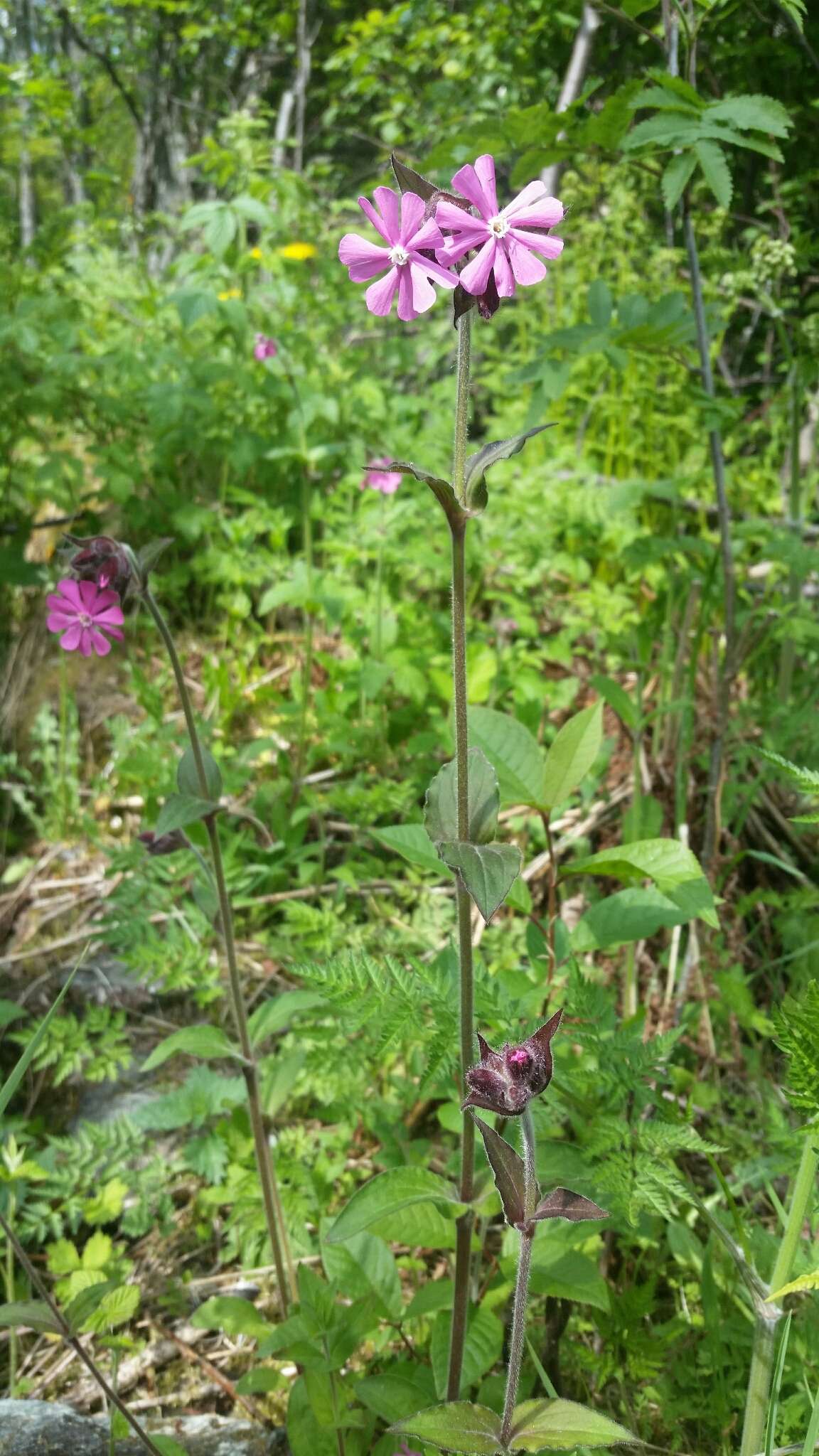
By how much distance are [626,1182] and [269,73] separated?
1341cm

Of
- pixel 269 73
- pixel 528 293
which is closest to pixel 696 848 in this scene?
pixel 528 293

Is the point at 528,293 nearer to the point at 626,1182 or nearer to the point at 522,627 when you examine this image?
the point at 522,627

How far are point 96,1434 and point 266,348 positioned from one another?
2995 mm

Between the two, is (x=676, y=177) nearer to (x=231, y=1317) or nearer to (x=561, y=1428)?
(x=561, y=1428)

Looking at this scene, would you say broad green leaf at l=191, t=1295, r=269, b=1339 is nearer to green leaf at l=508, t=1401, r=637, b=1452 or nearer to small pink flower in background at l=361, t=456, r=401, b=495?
green leaf at l=508, t=1401, r=637, b=1452

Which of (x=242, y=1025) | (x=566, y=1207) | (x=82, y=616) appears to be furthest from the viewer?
(x=82, y=616)

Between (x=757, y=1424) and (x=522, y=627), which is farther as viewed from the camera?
(x=522, y=627)

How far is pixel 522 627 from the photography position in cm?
284

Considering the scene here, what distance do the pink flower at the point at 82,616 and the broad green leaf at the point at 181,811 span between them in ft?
1.28

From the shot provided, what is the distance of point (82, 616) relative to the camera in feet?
5.78

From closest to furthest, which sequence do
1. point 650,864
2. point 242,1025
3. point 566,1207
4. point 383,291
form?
1. point 566,1207
2. point 383,291
3. point 650,864
4. point 242,1025

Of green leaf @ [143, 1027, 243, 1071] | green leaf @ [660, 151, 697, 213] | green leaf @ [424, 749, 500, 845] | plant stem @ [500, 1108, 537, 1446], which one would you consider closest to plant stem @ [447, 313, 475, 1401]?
green leaf @ [424, 749, 500, 845]

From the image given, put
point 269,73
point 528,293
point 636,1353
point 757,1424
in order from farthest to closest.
Result: point 269,73 < point 528,293 < point 636,1353 < point 757,1424

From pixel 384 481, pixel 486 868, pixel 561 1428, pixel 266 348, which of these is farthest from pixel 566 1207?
pixel 266 348
